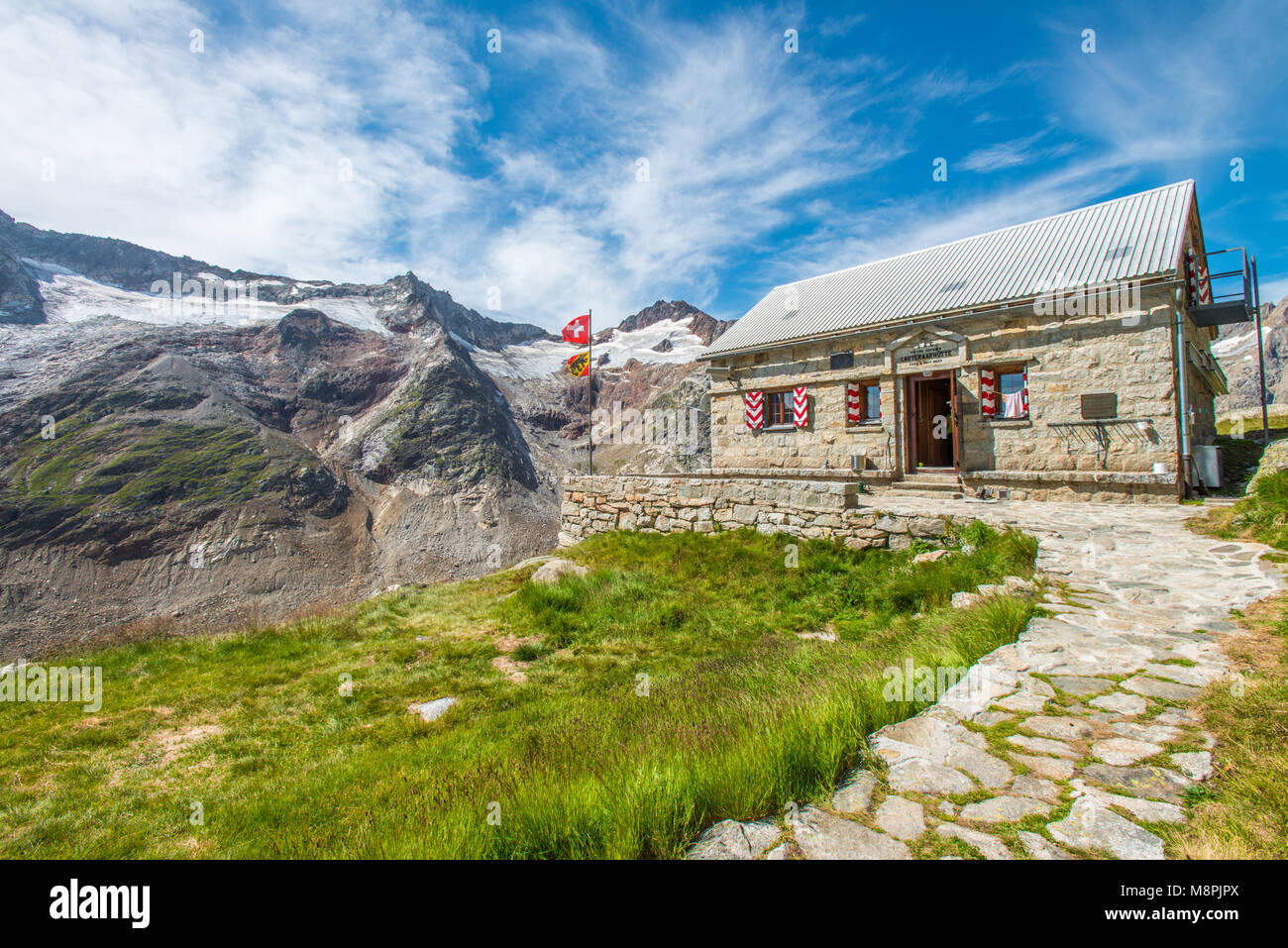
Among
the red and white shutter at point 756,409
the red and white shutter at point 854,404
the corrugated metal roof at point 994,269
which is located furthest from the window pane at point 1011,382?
the red and white shutter at point 756,409

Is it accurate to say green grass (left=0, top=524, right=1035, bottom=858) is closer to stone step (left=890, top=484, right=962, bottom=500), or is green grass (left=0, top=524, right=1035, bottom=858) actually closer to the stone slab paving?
the stone slab paving

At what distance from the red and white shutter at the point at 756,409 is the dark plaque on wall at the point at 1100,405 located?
802cm

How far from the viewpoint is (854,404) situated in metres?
15.9

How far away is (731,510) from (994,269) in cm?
1084

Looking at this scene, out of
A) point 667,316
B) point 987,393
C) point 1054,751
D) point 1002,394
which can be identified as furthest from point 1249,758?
point 667,316

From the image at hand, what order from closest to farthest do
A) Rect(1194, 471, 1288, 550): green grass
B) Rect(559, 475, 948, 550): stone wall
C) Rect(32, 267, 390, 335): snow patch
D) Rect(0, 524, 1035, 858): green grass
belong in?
Rect(0, 524, 1035, 858): green grass
Rect(1194, 471, 1288, 550): green grass
Rect(559, 475, 948, 550): stone wall
Rect(32, 267, 390, 335): snow patch

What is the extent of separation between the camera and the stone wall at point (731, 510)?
8898 mm

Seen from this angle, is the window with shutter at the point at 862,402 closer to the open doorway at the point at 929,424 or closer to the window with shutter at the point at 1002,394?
the open doorway at the point at 929,424

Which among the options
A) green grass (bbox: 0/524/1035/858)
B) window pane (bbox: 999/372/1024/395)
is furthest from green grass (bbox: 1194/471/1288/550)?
window pane (bbox: 999/372/1024/395)

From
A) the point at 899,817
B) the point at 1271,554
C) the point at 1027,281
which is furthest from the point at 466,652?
the point at 1027,281

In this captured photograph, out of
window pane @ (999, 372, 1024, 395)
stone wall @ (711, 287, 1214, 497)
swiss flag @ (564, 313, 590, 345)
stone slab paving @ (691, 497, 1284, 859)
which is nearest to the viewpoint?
stone slab paving @ (691, 497, 1284, 859)

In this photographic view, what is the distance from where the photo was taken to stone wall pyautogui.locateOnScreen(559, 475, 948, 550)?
29.2 feet

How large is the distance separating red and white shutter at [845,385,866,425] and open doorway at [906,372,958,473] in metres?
1.25

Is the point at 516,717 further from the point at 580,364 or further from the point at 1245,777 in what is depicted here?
the point at 580,364
